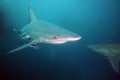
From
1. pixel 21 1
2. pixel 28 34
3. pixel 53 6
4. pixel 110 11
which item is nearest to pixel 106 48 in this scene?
pixel 110 11

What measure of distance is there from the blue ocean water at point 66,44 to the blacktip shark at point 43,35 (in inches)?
44.2

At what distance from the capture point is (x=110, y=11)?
4266 mm

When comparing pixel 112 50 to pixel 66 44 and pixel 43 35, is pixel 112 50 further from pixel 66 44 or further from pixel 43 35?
pixel 43 35

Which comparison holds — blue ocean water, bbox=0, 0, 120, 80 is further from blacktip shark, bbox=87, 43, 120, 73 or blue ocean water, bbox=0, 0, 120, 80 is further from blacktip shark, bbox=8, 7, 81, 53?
blacktip shark, bbox=8, 7, 81, 53

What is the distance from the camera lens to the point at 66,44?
443 cm

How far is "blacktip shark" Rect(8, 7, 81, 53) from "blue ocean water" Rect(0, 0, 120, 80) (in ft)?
3.68

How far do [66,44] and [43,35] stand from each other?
1.63 metres

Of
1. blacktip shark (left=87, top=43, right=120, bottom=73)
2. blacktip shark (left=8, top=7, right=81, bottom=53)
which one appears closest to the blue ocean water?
blacktip shark (left=87, top=43, right=120, bottom=73)

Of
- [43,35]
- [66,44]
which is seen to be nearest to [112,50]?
[66,44]

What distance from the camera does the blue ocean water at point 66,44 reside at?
4.20 metres

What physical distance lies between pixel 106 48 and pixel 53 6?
1.18 meters

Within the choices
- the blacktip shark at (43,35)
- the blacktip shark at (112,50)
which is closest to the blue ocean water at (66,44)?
the blacktip shark at (112,50)

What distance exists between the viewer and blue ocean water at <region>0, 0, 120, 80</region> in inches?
165

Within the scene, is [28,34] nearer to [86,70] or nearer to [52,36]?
[52,36]
